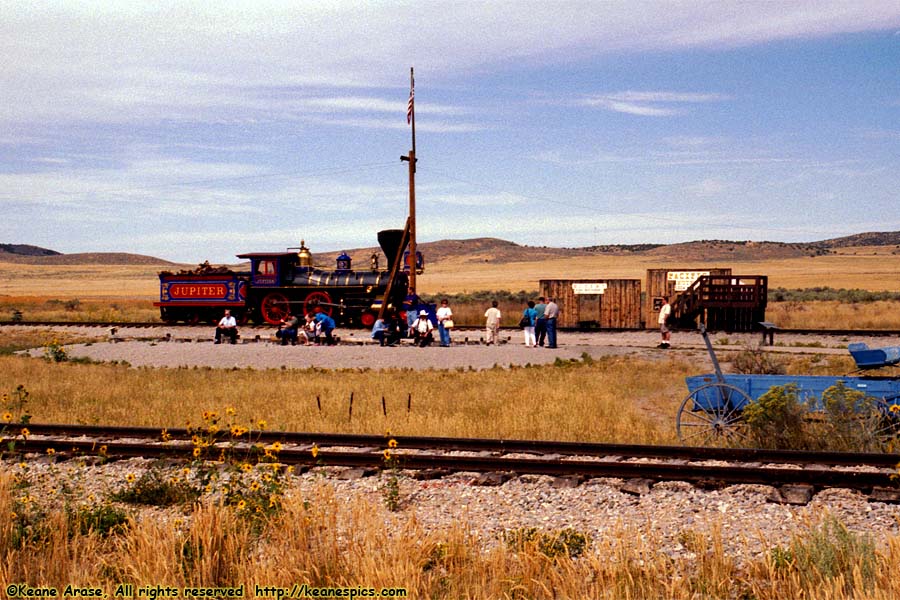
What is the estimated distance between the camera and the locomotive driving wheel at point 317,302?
32906mm

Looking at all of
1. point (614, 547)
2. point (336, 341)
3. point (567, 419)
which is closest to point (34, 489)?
point (614, 547)

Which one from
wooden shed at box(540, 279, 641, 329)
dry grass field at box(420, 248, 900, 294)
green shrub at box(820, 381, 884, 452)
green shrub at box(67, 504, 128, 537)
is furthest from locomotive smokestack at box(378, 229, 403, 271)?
dry grass field at box(420, 248, 900, 294)

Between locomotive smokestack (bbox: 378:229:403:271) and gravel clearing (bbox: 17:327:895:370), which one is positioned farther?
locomotive smokestack (bbox: 378:229:403:271)

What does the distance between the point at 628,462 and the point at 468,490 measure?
6.03ft

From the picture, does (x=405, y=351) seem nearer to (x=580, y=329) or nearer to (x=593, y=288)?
(x=580, y=329)

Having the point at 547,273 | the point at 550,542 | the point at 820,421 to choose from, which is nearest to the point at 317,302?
the point at 820,421

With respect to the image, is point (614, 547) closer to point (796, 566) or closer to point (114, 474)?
point (796, 566)

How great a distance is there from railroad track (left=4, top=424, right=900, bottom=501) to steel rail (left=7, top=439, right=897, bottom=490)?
1cm

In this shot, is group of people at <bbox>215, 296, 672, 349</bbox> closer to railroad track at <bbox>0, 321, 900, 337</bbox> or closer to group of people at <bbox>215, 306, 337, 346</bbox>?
group of people at <bbox>215, 306, 337, 346</bbox>

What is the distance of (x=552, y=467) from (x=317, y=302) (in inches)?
966

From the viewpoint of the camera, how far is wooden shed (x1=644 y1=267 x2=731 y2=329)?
32.6 m

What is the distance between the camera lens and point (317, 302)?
32.8 m

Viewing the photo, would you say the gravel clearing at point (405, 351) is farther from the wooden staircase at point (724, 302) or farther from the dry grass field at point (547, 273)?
the dry grass field at point (547, 273)

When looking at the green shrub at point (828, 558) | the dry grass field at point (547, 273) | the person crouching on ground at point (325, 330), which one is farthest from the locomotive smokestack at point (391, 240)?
the dry grass field at point (547, 273)
